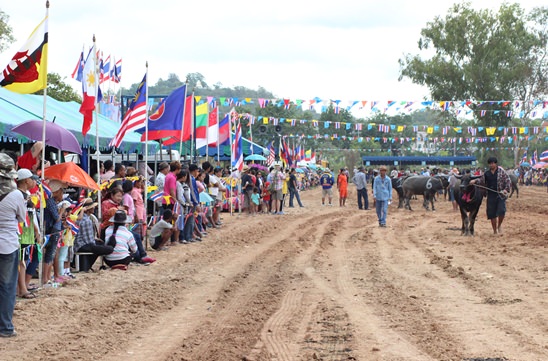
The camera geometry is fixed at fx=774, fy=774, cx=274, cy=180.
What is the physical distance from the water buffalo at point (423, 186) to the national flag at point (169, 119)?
614 inches

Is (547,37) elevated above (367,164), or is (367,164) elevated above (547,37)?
(547,37)

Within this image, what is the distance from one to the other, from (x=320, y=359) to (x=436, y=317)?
7.88ft

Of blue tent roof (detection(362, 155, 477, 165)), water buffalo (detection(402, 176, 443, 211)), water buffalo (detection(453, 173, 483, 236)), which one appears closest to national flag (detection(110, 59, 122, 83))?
water buffalo (detection(402, 176, 443, 211))

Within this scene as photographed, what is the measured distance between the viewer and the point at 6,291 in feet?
25.8

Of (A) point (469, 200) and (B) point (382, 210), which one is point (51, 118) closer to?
(B) point (382, 210)

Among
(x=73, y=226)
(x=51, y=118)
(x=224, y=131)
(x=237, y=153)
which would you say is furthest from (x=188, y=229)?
(x=224, y=131)

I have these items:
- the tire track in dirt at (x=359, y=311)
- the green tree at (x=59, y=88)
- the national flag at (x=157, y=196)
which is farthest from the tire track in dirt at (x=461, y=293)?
the green tree at (x=59, y=88)

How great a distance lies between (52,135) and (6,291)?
191 inches

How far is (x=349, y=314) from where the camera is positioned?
28.8 ft

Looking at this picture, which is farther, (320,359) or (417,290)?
(417,290)

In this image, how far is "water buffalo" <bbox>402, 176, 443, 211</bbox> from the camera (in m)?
31.2

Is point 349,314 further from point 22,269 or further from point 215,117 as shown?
point 215,117

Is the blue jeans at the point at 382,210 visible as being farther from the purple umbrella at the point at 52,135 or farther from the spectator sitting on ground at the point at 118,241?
the purple umbrella at the point at 52,135

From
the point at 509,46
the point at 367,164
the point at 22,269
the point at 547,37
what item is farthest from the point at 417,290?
the point at 367,164
